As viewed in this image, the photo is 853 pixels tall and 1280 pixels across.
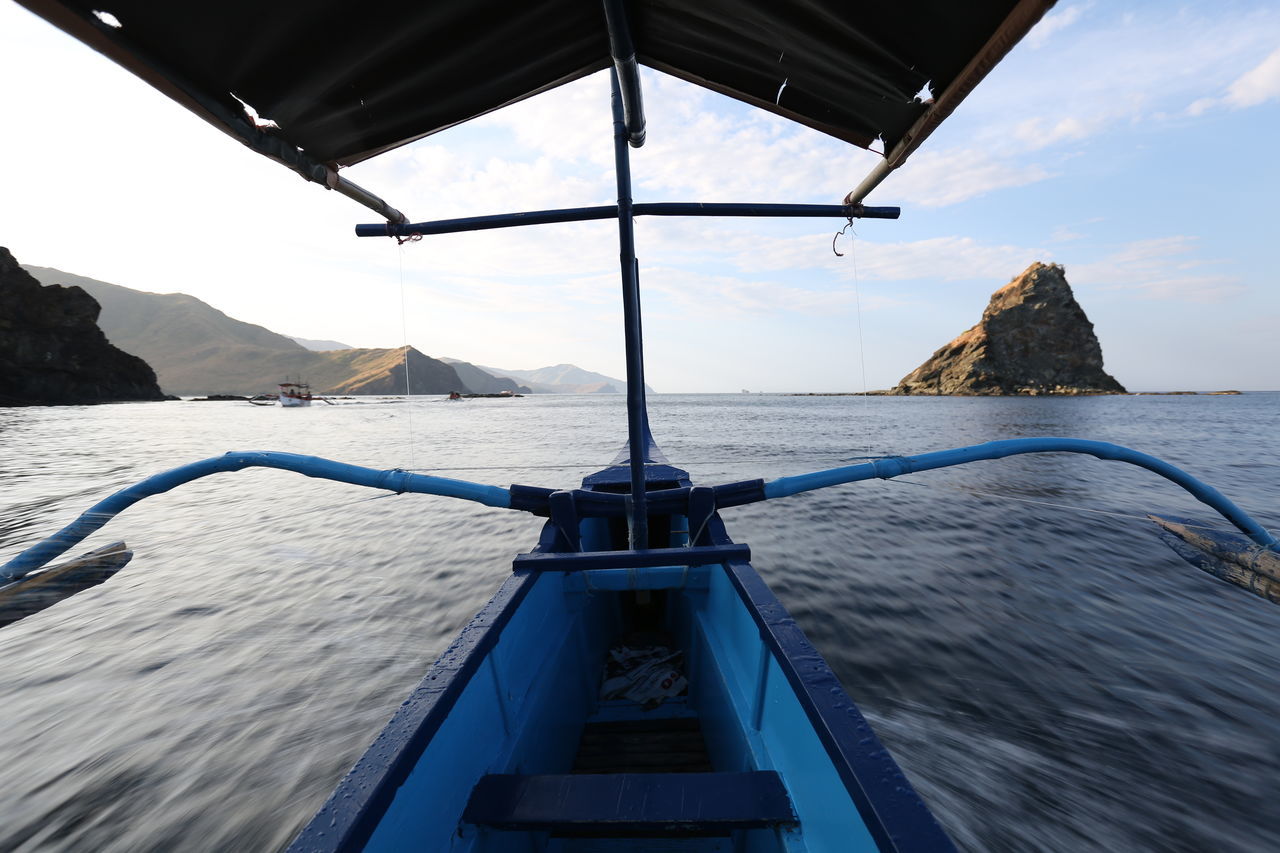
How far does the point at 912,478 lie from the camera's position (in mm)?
15539

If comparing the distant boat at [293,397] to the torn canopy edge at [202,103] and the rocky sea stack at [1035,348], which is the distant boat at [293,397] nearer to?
the torn canopy edge at [202,103]

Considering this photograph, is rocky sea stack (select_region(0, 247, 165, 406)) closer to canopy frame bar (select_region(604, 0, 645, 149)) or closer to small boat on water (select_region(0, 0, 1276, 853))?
small boat on water (select_region(0, 0, 1276, 853))

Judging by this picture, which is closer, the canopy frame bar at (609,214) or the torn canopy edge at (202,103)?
the torn canopy edge at (202,103)

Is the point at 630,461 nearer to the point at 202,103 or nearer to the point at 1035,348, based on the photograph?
the point at 202,103

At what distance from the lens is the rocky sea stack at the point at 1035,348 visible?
96250 mm

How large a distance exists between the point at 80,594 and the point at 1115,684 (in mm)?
13911

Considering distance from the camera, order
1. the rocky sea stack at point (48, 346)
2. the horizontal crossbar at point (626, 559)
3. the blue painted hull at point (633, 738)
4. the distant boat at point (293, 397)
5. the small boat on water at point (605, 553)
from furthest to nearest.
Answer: the distant boat at point (293, 397) → the rocky sea stack at point (48, 346) → the horizontal crossbar at point (626, 559) → the small boat on water at point (605, 553) → the blue painted hull at point (633, 738)

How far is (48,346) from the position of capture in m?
61.1

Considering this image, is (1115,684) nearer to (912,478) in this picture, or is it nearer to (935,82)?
(935,82)

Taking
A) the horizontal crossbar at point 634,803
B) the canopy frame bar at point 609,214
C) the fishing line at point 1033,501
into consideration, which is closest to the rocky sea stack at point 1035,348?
the fishing line at point 1033,501

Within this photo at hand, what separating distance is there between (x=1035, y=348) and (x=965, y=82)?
124m

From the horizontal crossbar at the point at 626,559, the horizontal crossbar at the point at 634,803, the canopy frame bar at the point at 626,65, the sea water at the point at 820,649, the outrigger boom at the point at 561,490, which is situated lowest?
the sea water at the point at 820,649

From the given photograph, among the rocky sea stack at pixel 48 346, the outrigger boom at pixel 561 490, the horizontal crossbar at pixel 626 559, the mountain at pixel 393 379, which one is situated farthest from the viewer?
the mountain at pixel 393 379

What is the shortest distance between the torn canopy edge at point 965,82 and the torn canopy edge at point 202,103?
3.96 metres
